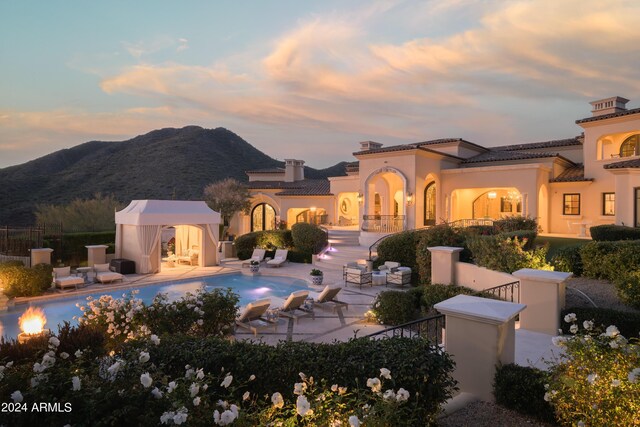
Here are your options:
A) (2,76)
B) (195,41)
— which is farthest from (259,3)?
(2,76)

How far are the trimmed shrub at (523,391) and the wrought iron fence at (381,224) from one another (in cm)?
1800

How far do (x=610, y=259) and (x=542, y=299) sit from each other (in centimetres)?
355

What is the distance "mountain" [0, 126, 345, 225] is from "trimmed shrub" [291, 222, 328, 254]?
90.2 feet

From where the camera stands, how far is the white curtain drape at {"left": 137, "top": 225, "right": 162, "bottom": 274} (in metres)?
17.9

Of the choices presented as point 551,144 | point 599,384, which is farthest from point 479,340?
point 551,144

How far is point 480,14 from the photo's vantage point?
39.7 feet

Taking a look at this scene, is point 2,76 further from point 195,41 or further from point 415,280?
point 415,280

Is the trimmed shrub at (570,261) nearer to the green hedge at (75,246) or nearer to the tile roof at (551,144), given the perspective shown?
the tile roof at (551,144)

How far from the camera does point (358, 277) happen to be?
49.7ft

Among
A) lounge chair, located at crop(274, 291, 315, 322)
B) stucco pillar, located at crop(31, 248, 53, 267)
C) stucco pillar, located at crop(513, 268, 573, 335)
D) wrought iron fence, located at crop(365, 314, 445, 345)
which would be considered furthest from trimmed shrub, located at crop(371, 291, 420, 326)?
stucco pillar, located at crop(31, 248, 53, 267)

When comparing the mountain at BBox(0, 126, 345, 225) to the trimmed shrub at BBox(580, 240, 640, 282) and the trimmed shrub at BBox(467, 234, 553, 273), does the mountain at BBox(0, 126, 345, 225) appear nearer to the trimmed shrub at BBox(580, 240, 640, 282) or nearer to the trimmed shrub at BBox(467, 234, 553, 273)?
the trimmed shrub at BBox(467, 234, 553, 273)

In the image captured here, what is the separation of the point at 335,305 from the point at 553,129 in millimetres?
29276

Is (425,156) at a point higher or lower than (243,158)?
lower

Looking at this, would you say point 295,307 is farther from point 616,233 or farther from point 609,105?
point 609,105
